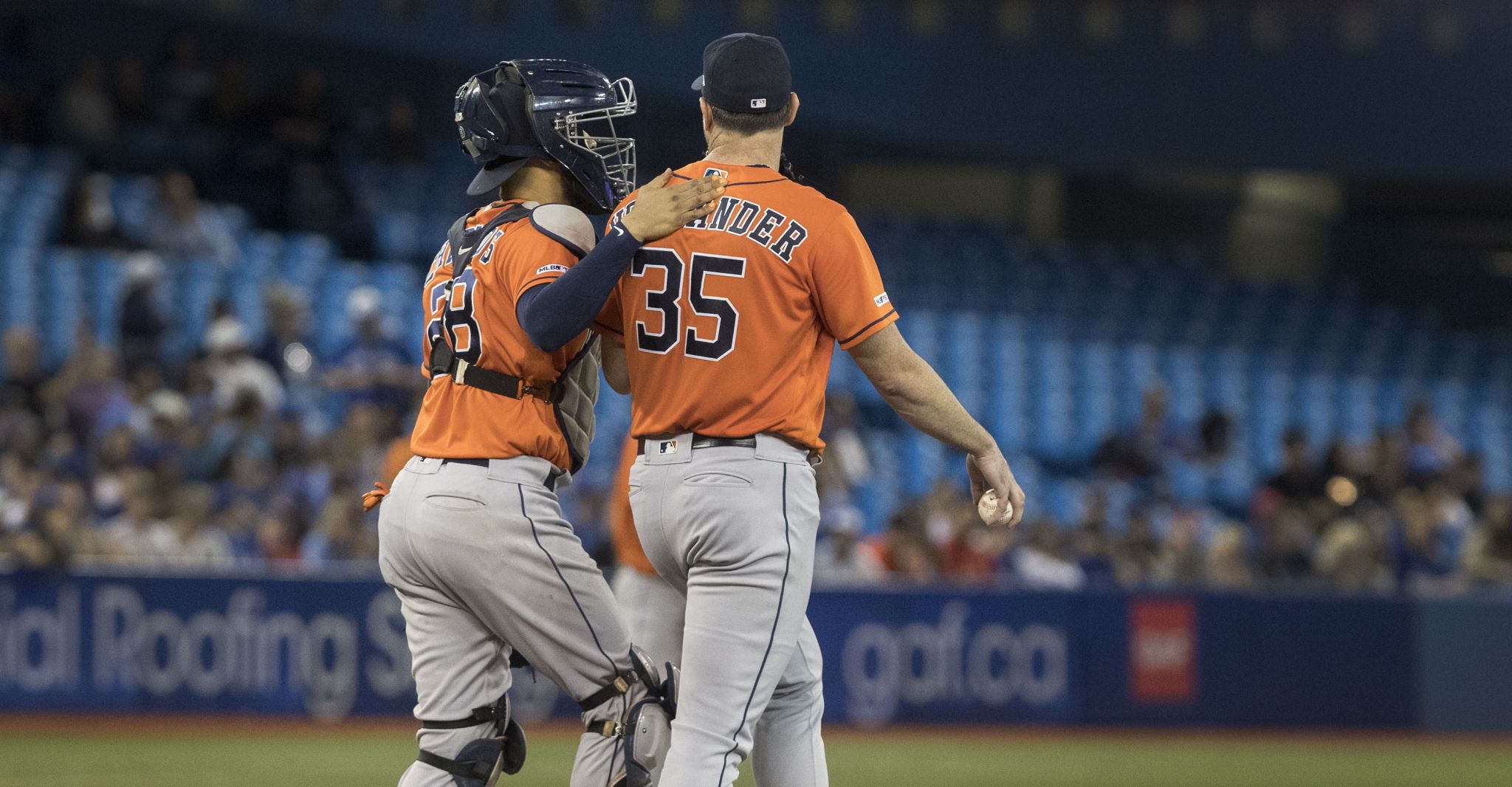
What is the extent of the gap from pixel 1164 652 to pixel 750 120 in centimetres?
948

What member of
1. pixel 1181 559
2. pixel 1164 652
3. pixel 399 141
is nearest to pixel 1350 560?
pixel 1181 559

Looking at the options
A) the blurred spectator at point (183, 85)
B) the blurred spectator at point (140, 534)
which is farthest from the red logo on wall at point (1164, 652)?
the blurred spectator at point (183, 85)

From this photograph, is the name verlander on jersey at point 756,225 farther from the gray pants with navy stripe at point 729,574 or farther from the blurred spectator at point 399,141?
the blurred spectator at point 399,141

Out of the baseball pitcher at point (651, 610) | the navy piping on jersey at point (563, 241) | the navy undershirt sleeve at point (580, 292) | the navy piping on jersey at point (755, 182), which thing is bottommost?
the baseball pitcher at point (651, 610)

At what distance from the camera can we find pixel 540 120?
15.0 feet

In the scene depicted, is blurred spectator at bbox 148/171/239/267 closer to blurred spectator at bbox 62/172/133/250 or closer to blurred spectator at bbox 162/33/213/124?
blurred spectator at bbox 62/172/133/250

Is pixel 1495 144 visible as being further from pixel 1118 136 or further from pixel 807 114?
pixel 807 114

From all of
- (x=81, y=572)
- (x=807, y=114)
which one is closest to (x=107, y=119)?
(x=81, y=572)

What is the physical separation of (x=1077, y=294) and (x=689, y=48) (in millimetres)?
5240

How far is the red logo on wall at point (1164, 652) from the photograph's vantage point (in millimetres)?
12922

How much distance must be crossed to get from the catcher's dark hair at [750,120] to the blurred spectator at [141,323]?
9.91 meters

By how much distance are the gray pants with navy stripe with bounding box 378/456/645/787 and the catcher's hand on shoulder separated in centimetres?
67

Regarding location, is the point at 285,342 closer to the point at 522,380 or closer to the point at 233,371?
the point at 233,371

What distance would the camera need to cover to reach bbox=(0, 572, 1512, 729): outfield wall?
11.6 meters
